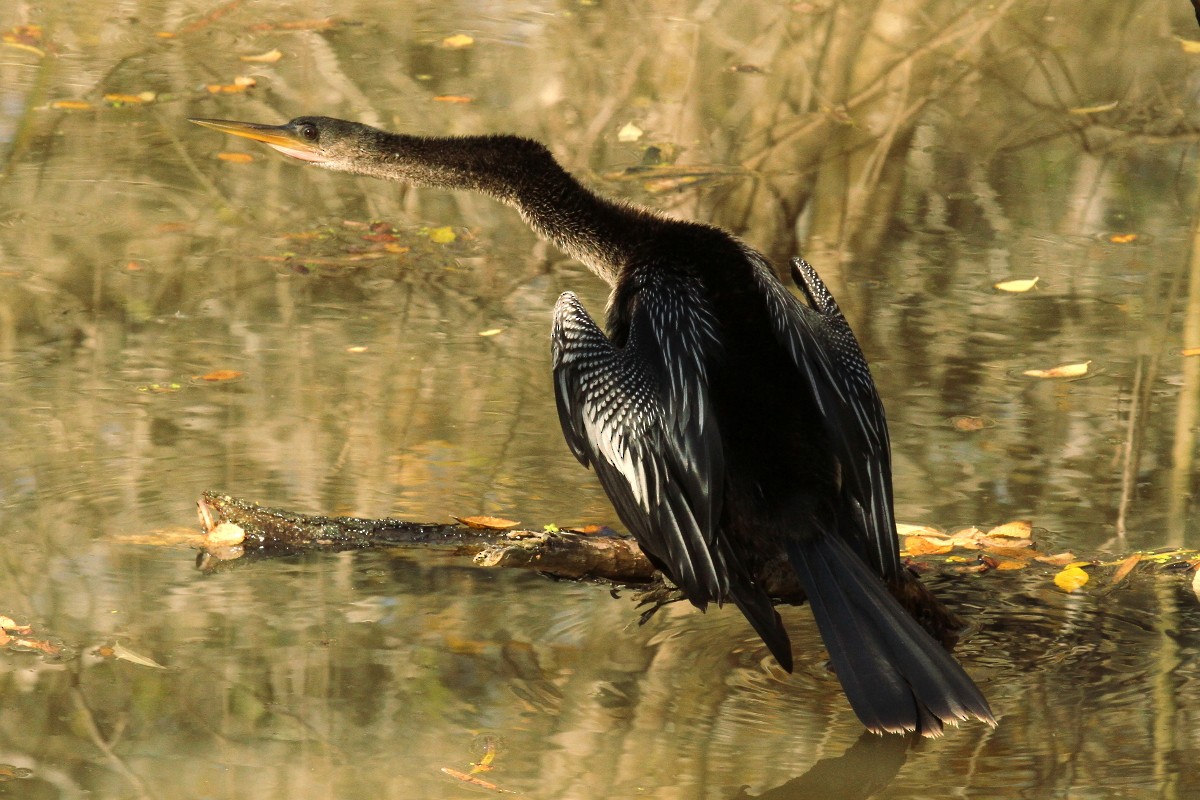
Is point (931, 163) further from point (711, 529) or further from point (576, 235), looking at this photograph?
point (711, 529)

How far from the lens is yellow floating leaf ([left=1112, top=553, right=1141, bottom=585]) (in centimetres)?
462

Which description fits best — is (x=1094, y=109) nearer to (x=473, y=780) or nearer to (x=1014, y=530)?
(x=1014, y=530)

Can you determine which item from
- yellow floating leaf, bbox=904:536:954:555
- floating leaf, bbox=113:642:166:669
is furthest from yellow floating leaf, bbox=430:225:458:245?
floating leaf, bbox=113:642:166:669

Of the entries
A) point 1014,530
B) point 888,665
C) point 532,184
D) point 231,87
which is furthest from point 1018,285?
point 231,87

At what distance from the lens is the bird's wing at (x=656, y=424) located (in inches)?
152

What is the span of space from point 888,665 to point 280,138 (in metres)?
2.92

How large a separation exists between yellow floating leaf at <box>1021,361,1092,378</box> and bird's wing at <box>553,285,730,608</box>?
239 cm

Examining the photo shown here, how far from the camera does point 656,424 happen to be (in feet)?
13.1

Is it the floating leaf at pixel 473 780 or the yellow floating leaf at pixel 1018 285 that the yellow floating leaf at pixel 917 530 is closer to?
the floating leaf at pixel 473 780

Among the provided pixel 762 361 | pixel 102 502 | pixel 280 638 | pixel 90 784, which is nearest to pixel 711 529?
pixel 762 361

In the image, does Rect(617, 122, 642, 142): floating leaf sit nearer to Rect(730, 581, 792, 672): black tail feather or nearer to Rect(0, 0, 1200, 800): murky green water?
Rect(0, 0, 1200, 800): murky green water

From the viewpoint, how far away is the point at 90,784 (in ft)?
12.2

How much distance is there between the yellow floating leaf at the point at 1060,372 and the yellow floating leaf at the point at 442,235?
108 inches

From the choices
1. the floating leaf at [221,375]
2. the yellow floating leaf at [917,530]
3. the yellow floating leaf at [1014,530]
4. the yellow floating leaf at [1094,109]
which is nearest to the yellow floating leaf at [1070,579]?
the yellow floating leaf at [1014,530]
